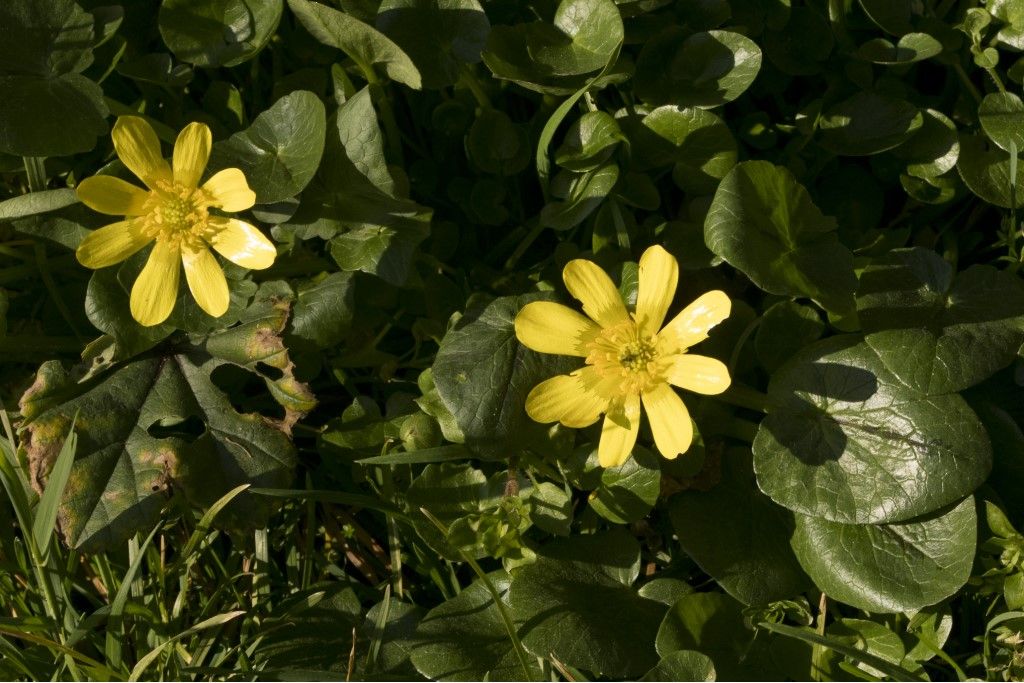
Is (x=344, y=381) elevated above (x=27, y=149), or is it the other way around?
(x=27, y=149)

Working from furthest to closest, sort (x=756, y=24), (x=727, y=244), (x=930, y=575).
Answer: (x=756, y=24), (x=930, y=575), (x=727, y=244)

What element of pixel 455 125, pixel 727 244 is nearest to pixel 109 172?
pixel 455 125

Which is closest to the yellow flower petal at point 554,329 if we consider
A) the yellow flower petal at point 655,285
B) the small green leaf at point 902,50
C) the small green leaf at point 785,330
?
the yellow flower petal at point 655,285

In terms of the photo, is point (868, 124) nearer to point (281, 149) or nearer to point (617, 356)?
point (617, 356)

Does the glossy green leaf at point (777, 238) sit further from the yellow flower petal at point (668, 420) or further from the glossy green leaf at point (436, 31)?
the glossy green leaf at point (436, 31)

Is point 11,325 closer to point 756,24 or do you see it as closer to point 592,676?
point 592,676

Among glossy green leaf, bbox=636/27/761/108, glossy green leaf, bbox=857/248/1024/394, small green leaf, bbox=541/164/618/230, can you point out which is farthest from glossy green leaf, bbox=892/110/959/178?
small green leaf, bbox=541/164/618/230
